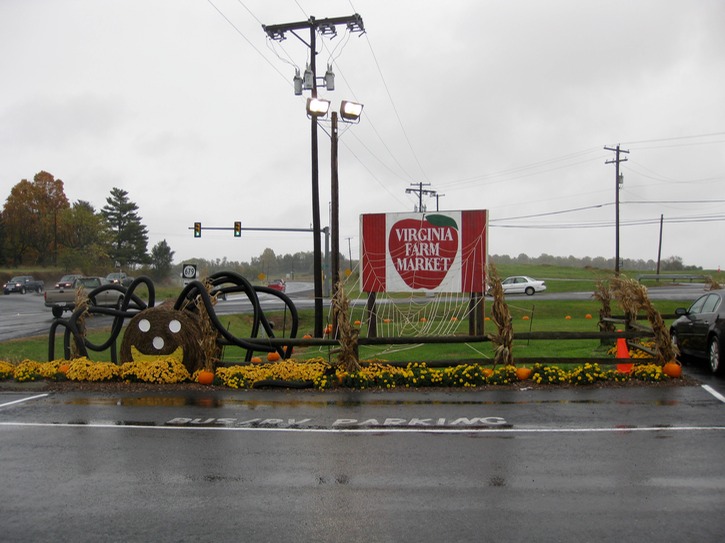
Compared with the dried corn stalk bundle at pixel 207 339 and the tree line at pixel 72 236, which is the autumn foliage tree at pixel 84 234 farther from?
the dried corn stalk bundle at pixel 207 339

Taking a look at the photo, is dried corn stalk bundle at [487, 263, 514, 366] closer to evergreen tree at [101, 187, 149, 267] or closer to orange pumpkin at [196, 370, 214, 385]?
orange pumpkin at [196, 370, 214, 385]

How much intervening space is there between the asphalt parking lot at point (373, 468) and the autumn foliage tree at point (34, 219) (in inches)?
2936

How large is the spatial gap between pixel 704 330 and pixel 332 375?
7466 mm

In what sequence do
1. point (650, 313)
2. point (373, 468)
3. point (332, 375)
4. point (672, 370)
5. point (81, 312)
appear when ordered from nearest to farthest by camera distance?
point (373, 468) < point (672, 370) < point (650, 313) < point (332, 375) < point (81, 312)

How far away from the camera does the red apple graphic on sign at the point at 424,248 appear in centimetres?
1566

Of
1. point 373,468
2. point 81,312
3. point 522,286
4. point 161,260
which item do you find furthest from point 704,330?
point 161,260

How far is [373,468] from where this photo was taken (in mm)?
6613

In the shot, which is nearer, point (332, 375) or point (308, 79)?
point (332, 375)

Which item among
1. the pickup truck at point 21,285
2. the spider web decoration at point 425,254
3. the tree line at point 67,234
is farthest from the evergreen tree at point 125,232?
the spider web decoration at point 425,254

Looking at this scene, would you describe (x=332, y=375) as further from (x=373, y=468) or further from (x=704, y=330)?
(x=704, y=330)

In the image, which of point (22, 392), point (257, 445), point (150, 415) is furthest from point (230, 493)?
point (22, 392)

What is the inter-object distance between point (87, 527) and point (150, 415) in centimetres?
457

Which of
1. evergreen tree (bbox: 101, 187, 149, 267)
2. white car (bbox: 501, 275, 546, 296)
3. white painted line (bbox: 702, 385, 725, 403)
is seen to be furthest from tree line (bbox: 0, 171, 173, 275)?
white painted line (bbox: 702, 385, 725, 403)

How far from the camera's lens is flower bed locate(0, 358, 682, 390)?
11.3 meters
